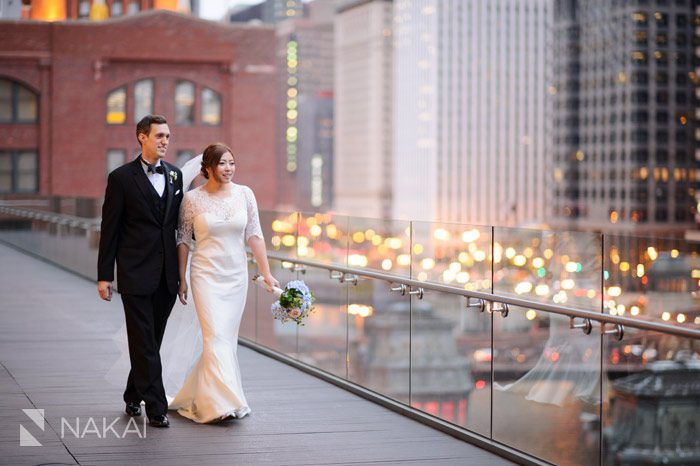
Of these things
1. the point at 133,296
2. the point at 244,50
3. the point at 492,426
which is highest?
the point at 244,50

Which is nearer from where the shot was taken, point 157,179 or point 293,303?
point 157,179

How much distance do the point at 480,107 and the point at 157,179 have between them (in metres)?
190

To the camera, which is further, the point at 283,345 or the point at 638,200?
the point at 638,200

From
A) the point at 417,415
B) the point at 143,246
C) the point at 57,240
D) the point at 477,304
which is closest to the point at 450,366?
the point at 417,415

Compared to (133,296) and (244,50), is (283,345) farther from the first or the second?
(244,50)

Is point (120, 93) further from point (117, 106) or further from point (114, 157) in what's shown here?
point (114, 157)

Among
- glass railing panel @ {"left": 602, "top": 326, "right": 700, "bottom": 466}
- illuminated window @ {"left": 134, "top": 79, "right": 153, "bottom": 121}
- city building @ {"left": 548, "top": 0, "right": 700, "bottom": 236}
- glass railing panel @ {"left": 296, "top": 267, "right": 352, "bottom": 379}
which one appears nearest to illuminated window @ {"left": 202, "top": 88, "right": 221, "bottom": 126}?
illuminated window @ {"left": 134, "top": 79, "right": 153, "bottom": 121}

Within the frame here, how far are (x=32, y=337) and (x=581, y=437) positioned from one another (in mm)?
7312

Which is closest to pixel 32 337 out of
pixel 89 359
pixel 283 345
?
pixel 89 359

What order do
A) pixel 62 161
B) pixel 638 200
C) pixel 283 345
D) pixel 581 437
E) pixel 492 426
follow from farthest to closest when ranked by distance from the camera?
pixel 638 200 → pixel 62 161 → pixel 283 345 → pixel 492 426 → pixel 581 437

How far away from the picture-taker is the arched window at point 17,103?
64062 millimetres

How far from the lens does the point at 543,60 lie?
651ft

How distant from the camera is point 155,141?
Answer: 313 inches

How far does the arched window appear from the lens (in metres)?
64.1
